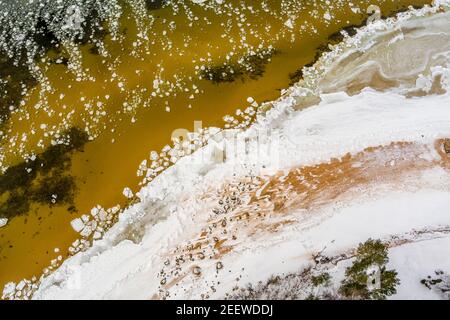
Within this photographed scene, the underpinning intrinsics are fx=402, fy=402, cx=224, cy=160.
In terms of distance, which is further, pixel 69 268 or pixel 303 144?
pixel 303 144

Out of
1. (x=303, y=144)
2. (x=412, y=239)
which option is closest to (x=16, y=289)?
(x=303, y=144)

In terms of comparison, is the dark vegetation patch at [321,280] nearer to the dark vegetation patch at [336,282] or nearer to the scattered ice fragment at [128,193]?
the dark vegetation patch at [336,282]

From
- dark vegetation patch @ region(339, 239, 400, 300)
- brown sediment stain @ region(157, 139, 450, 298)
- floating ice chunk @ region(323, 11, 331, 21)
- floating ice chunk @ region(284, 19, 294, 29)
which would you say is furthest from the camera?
floating ice chunk @ region(323, 11, 331, 21)

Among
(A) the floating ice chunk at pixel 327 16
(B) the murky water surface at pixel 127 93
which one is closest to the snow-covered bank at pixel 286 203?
(B) the murky water surface at pixel 127 93

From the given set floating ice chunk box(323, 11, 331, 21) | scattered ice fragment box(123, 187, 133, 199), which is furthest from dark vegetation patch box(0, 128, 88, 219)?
floating ice chunk box(323, 11, 331, 21)

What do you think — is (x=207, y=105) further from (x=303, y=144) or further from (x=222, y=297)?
(x=222, y=297)

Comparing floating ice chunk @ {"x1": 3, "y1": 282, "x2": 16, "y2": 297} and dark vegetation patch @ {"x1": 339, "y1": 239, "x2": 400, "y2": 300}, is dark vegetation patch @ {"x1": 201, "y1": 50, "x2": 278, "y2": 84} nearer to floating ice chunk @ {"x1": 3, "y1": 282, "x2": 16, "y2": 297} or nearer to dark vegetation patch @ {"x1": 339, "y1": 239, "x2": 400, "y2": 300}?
dark vegetation patch @ {"x1": 339, "y1": 239, "x2": 400, "y2": 300}

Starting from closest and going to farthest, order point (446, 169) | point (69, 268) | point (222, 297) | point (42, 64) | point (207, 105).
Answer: point (222, 297) → point (69, 268) → point (446, 169) → point (207, 105) → point (42, 64)
